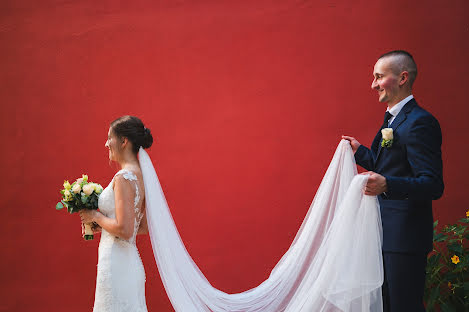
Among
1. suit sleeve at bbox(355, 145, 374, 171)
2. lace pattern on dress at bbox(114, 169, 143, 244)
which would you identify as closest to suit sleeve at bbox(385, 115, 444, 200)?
suit sleeve at bbox(355, 145, 374, 171)

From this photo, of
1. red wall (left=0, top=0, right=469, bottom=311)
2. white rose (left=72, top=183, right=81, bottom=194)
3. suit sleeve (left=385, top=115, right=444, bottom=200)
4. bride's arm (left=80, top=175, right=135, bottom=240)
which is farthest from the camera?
red wall (left=0, top=0, right=469, bottom=311)

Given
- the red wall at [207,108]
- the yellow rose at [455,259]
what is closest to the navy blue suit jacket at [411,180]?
the yellow rose at [455,259]

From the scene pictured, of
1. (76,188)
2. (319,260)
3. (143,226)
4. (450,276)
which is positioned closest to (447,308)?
(450,276)

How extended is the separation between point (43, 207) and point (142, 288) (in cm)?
157

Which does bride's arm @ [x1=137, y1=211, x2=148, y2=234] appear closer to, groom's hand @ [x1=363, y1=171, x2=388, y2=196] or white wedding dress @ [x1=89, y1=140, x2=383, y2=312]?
white wedding dress @ [x1=89, y1=140, x2=383, y2=312]

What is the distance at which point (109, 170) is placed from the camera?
12.4 ft

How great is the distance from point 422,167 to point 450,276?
1.32 metres

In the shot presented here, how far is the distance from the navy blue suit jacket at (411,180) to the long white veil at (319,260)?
0.27 feet

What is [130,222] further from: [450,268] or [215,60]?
[450,268]

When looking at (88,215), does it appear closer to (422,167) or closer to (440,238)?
(422,167)

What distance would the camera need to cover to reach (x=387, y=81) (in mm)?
2309

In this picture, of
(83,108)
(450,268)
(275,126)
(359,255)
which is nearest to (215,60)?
(275,126)

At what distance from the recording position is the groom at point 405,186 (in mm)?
2090

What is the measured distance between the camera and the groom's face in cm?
230
